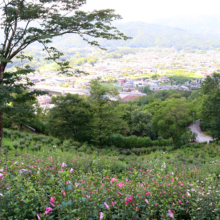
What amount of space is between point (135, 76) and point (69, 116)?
128377mm

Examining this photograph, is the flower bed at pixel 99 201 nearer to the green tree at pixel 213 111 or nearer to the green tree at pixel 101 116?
the green tree at pixel 101 116

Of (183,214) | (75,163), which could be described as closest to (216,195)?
(183,214)

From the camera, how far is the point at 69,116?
1697 centimetres

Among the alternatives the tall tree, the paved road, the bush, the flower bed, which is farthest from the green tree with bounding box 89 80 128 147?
the flower bed

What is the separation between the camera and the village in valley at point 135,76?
318ft

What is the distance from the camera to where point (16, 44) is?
24.5 feet

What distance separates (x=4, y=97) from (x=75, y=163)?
3087 mm

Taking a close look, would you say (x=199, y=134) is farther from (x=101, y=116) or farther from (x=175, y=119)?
(x=101, y=116)

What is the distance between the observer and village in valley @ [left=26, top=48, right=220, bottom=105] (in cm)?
9706

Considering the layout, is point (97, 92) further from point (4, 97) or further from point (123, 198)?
point (123, 198)

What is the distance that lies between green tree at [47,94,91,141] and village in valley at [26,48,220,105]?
60821 mm

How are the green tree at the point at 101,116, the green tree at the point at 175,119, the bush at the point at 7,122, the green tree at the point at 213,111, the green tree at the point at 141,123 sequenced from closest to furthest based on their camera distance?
the green tree at the point at 101,116, the bush at the point at 7,122, the green tree at the point at 175,119, the green tree at the point at 213,111, the green tree at the point at 141,123

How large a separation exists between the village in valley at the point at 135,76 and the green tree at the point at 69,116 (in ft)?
200

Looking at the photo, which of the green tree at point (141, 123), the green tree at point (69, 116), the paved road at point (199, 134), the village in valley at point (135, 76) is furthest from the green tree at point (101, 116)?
the village in valley at point (135, 76)
